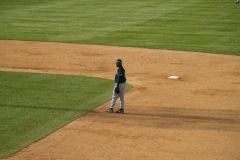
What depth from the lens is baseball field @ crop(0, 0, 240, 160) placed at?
1611cm

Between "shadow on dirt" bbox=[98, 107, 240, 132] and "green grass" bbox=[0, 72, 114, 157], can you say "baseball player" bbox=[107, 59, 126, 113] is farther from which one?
"green grass" bbox=[0, 72, 114, 157]

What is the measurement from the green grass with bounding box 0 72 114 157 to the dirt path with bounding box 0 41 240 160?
54 cm

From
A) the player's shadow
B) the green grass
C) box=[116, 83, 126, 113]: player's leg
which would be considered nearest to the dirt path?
the player's shadow

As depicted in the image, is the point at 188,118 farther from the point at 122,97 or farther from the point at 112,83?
the point at 112,83

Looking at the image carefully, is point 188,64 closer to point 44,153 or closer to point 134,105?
point 134,105

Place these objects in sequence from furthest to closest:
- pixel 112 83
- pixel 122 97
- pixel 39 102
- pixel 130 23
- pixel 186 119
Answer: pixel 130 23 < pixel 112 83 < pixel 39 102 < pixel 122 97 < pixel 186 119

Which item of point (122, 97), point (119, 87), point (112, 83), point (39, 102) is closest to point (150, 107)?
point (122, 97)

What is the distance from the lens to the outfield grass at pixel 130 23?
32.0 meters

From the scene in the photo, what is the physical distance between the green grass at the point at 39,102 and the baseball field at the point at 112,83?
1.2 inches

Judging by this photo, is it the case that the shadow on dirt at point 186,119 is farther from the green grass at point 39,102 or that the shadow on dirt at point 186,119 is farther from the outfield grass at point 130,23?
the outfield grass at point 130,23

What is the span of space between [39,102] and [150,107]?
3646 millimetres

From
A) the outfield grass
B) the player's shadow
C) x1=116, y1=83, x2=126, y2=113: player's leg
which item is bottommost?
the player's shadow

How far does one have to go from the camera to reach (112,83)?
75.6 ft

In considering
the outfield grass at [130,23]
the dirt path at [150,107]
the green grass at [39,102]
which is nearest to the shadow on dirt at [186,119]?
the dirt path at [150,107]
